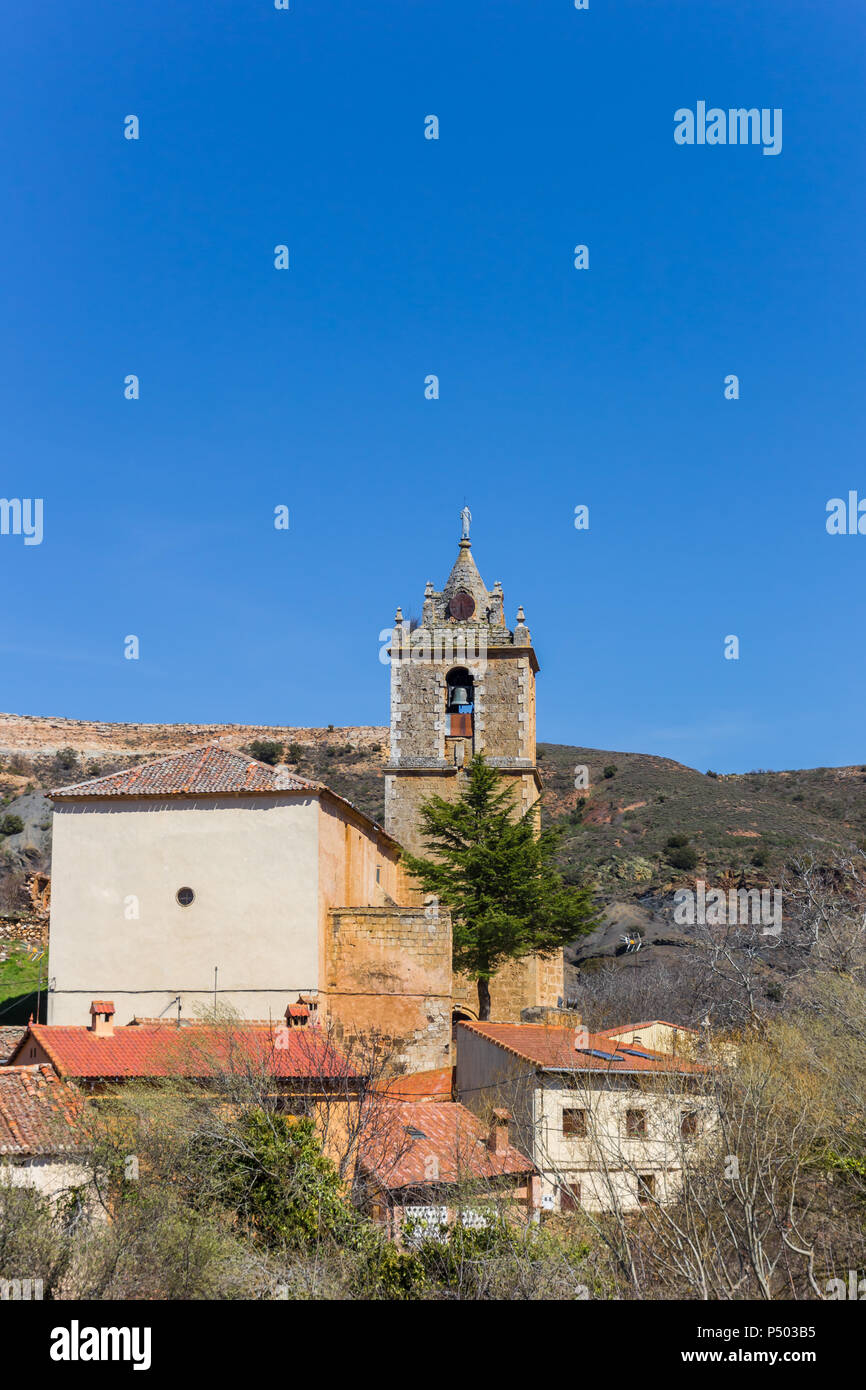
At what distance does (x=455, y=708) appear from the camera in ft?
120

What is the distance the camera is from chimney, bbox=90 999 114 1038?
23.7 m

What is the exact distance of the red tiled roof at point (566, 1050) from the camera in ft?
72.9

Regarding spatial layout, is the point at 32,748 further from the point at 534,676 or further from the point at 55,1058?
the point at 55,1058

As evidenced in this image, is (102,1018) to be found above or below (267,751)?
below

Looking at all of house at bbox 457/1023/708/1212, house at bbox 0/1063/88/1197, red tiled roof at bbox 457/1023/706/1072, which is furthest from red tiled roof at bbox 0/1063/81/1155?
red tiled roof at bbox 457/1023/706/1072

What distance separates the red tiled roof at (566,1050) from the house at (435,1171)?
1.34m

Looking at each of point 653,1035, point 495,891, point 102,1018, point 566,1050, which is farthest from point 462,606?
point 102,1018

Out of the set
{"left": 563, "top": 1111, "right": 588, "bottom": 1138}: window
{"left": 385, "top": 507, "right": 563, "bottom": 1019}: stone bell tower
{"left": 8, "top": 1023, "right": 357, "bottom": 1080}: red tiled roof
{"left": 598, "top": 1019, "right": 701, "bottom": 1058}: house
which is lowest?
{"left": 563, "top": 1111, "right": 588, "bottom": 1138}: window

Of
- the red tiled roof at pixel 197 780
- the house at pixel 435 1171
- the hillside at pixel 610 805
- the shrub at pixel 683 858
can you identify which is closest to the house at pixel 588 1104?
the house at pixel 435 1171

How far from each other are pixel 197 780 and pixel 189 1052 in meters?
6.25

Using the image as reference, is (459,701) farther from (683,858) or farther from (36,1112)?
(683,858)

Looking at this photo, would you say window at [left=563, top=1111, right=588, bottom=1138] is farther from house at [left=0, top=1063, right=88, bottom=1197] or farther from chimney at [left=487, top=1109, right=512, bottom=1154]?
house at [left=0, top=1063, right=88, bottom=1197]
